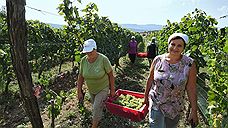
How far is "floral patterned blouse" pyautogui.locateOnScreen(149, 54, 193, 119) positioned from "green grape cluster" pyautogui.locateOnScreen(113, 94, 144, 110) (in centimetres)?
124

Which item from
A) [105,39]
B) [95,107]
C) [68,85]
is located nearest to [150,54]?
[105,39]

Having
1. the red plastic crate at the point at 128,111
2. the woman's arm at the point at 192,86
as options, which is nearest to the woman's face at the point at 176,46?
the woman's arm at the point at 192,86

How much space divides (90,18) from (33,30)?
4.05 metres

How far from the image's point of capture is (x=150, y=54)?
1205 centimetres

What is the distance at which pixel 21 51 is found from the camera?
4.09 metres

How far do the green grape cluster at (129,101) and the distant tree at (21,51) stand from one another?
1262mm

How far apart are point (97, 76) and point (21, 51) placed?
43.1 inches

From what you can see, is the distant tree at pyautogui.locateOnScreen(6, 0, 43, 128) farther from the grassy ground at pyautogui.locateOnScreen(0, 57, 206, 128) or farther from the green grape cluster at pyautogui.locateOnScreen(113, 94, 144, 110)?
the green grape cluster at pyautogui.locateOnScreen(113, 94, 144, 110)

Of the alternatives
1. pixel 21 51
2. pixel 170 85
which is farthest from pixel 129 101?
pixel 21 51

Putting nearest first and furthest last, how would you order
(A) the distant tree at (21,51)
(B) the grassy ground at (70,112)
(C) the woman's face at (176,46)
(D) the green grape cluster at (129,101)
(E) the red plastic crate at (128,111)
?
1. (C) the woman's face at (176,46)
2. (A) the distant tree at (21,51)
3. (E) the red plastic crate at (128,111)
4. (D) the green grape cluster at (129,101)
5. (B) the grassy ground at (70,112)

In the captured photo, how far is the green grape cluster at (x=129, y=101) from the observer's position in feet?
15.4

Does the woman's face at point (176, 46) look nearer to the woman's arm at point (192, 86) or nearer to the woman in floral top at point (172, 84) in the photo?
the woman in floral top at point (172, 84)

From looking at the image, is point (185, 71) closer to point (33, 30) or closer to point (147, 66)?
point (33, 30)

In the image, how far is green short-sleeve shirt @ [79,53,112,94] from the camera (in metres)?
4.39
